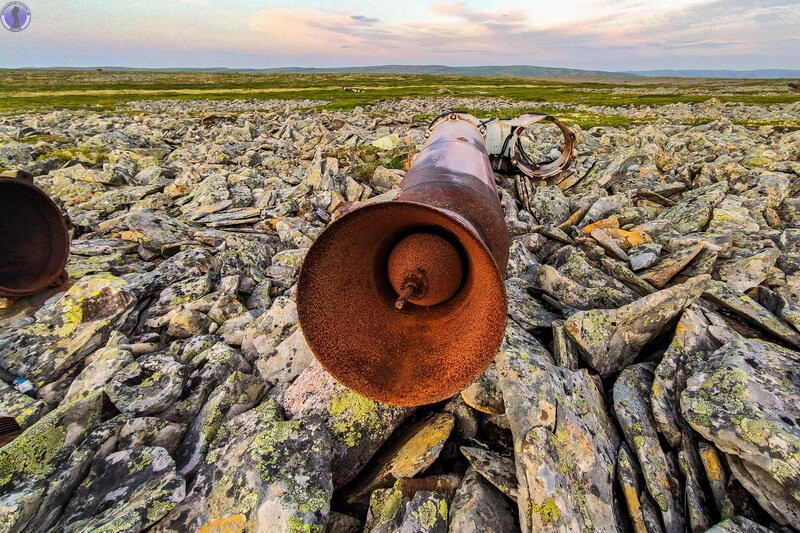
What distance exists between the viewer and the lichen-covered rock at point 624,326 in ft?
13.6

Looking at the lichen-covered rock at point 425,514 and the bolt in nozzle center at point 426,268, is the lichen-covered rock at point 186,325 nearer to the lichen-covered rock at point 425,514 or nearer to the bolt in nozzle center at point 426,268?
the bolt in nozzle center at point 426,268

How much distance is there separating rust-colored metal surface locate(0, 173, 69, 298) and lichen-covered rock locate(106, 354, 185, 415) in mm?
3412

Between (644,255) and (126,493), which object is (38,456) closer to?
(126,493)

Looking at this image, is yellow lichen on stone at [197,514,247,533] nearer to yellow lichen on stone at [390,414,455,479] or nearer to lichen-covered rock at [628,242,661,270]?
yellow lichen on stone at [390,414,455,479]

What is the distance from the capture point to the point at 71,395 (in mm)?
4211

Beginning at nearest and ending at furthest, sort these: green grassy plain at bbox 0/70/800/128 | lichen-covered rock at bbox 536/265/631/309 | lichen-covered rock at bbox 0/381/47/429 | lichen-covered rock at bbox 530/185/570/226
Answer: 1. lichen-covered rock at bbox 0/381/47/429
2. lichen-covered rock at bbox 536/265/631/309
3. lichen-covered rock at bbox 530/185/570/226
4. green grassy plain at bbox 0/70/800/128

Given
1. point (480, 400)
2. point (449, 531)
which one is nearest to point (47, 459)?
point (449, 531)

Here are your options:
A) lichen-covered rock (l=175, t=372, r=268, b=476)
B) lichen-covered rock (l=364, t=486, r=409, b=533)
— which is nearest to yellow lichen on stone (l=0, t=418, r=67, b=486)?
lichen-covered rock (l=175, t=372, r=268, b=476)

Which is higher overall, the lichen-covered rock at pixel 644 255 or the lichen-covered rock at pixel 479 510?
the lichen-covered rock at pixel 644 255

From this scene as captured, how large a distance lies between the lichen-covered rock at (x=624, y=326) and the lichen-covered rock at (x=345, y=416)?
205 cm

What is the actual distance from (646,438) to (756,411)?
0.80 meters

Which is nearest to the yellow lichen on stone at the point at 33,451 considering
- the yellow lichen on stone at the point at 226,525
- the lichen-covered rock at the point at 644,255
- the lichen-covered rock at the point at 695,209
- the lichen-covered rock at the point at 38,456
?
the lichen-covered rock at the point at 38,456

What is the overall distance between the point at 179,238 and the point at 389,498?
22.9 feet

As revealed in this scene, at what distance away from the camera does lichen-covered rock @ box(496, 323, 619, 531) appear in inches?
109
